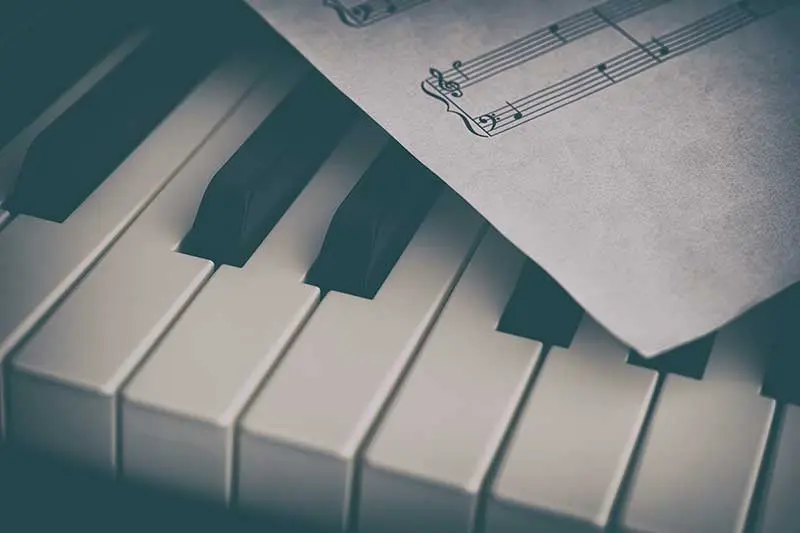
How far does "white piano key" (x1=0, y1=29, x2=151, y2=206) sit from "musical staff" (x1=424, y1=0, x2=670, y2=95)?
10.7 inches

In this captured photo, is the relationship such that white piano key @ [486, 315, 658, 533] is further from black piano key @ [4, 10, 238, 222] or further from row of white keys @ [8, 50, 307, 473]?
black piano key @ [4, 10, 238, 222]

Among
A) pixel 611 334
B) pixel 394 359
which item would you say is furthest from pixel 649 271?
pixel 394 359

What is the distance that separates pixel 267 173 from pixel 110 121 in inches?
5.2

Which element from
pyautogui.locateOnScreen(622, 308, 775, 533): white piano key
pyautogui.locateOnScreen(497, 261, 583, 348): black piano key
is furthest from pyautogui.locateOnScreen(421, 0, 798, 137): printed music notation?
pyautogui.locateOnScreen(622, 308, 775, 533): white piano key

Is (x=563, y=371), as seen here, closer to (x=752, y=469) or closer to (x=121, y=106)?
(x=752, y=469)

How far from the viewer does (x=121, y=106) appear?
88 centimetres

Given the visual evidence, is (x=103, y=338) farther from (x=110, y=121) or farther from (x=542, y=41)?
(x=542, y=41)

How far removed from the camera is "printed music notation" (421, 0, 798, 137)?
0.84 metres

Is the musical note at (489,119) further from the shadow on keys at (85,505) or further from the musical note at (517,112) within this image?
the shadow on keys at (85,505)

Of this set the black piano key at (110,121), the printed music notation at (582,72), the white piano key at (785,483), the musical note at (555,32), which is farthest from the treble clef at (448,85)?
the white piano key at (785,483)

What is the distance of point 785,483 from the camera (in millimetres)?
643

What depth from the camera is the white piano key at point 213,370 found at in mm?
666

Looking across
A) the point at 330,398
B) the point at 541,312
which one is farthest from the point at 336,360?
the point at 541,312

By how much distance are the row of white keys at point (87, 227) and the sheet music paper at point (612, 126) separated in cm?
10
